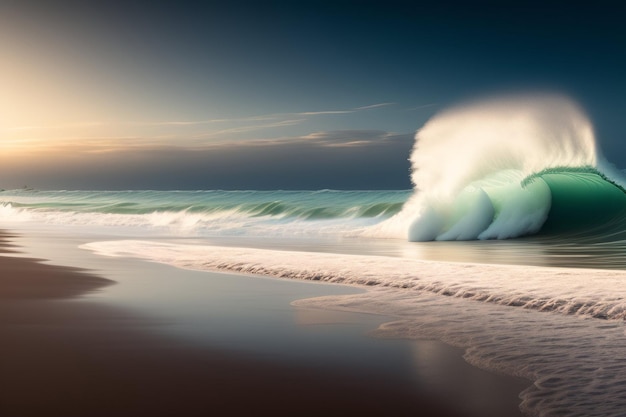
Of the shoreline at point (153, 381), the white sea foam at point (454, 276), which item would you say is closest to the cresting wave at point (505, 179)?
the white sea foam at point (454, 276)

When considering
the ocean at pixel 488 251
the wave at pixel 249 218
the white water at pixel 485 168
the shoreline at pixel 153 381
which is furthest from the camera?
the wave at pixel 249 218

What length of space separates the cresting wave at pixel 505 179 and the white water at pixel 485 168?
28mm

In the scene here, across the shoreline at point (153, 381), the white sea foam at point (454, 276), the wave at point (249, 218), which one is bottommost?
the wave at point (249, 218)

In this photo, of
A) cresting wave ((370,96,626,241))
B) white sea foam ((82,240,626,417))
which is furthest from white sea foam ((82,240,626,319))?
cresting wave ((370,96,626,241))

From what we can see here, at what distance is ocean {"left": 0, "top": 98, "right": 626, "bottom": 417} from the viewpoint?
5488mm

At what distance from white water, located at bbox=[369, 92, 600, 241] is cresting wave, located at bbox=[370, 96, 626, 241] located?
0.09 feet

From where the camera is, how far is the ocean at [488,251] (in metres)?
5.49

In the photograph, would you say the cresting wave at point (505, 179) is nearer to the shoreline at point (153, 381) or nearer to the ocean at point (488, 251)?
the ocean at point (488, 251)

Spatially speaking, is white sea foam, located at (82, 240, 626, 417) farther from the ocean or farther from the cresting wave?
the cresting wave

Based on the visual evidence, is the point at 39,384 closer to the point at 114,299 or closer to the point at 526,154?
the point at 114,299

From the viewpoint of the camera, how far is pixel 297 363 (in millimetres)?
Result: 5215

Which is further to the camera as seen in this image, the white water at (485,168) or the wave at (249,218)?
the wave at (249,218)

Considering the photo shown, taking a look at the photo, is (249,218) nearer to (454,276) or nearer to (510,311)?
(454,276)

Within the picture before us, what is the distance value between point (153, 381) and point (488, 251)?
11131 millimetres
